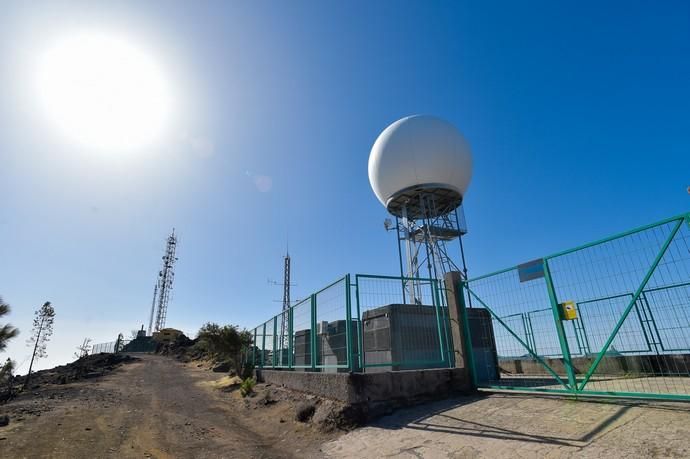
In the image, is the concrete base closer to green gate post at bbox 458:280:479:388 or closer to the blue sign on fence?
green gate post at bbox 458:280:479:388

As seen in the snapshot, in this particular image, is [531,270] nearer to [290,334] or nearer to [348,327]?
[348,327]

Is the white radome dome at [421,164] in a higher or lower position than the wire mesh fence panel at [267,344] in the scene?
higher

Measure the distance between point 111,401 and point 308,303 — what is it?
278 inches

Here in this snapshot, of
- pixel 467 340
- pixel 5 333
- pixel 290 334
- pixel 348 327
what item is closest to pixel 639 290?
pixel 467 340

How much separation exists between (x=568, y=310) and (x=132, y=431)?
8015mm

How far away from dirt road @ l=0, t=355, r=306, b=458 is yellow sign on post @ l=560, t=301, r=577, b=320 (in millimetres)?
4643

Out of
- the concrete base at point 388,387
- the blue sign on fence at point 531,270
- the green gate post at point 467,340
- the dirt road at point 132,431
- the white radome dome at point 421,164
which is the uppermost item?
the white radome dome at point 421,164

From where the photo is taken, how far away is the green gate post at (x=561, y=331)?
4.91 metres

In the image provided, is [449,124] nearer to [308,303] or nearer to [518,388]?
[308,303]

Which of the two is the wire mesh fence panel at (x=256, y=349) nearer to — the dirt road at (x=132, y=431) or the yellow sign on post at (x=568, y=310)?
the dirt road at (x=132, y=431)

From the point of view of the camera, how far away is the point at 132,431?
6.50m

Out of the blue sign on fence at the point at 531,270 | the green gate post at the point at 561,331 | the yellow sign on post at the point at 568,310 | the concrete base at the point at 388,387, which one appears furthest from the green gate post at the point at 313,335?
the yellow sign on post at the point at 568,310

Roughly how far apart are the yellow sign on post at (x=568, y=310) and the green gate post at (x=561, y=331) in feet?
0.18

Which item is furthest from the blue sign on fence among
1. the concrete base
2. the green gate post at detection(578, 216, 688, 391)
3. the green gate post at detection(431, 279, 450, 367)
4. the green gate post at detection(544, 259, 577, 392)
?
the concrete base
